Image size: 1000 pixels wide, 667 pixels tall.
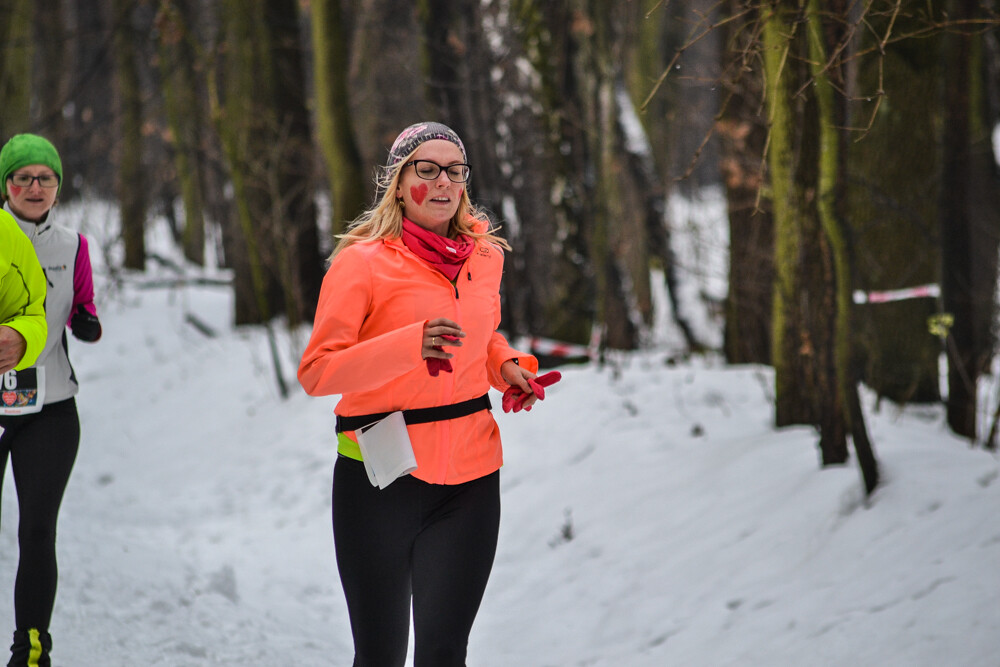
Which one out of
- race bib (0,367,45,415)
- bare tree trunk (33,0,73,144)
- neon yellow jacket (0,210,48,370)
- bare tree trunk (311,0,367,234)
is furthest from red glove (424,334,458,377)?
bare tree trunk (33,0,73,144)

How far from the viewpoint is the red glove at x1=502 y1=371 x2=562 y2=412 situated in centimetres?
262

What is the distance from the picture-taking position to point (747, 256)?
820 centimetres

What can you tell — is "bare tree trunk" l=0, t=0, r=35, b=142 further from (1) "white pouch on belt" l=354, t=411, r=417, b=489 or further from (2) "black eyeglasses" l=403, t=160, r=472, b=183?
(1) "white pouch on belt" l=354, t=411, r=417, b=489

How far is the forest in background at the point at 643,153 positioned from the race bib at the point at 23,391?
2484mm

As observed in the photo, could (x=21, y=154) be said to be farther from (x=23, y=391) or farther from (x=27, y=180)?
(x=23, y=391)

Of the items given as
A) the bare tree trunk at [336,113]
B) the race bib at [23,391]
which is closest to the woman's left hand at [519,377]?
the race bib at [23,391]

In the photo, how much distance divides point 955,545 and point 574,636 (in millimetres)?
1742

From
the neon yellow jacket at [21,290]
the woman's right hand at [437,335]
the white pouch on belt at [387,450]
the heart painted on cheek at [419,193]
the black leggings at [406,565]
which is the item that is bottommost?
the black leggings at [406,565]

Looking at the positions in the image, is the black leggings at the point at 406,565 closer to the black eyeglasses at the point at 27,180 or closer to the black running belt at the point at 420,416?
the black running belt at the point at 420,416

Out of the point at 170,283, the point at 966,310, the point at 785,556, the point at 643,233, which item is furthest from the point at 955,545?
the point at 170,283

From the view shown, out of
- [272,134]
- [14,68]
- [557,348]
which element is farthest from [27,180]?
[14,68]

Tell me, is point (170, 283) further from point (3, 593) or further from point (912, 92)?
point (912, 92)

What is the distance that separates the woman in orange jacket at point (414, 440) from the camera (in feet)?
8.13

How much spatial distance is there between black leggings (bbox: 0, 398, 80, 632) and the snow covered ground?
684mm
